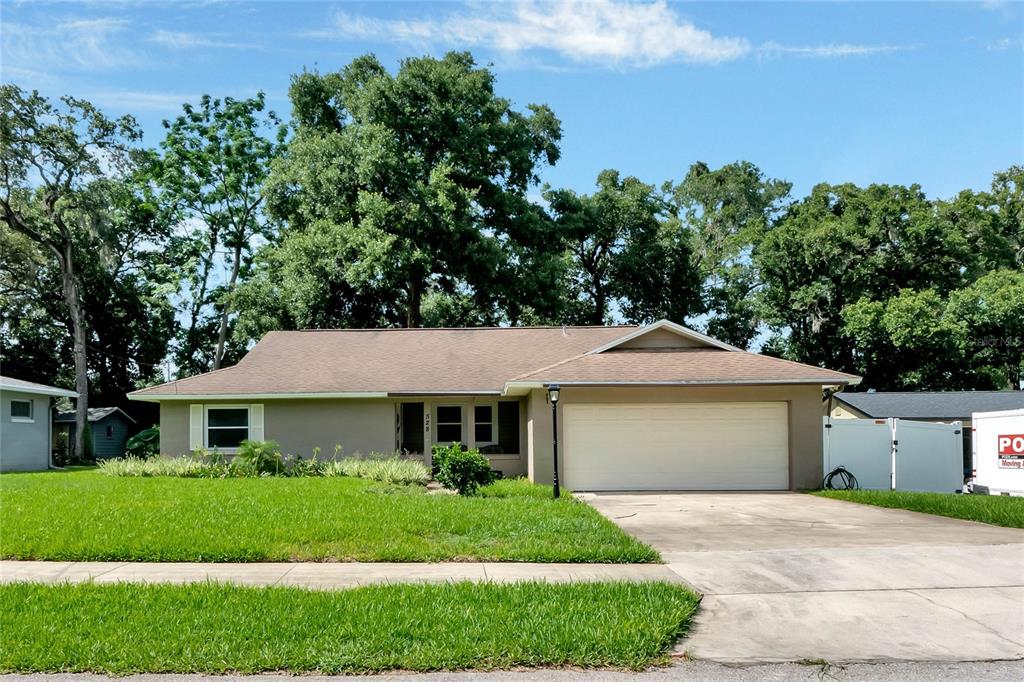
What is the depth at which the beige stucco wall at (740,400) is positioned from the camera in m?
19.0

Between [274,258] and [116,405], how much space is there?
15.0 metres

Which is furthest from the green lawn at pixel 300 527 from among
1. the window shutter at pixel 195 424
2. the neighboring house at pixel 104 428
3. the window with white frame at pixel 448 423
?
the neighboring house at pixel 104 428

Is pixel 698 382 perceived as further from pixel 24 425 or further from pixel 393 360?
pixel 24 425

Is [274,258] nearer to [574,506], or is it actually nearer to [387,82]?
[387,82]

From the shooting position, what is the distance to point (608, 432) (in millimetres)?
19172

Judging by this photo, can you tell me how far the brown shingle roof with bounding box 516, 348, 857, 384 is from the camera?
728 inches

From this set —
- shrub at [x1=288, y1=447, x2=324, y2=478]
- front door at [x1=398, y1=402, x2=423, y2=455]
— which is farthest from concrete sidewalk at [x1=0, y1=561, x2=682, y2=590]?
front door at [x1=398, y1=402, x2=423, y2=455]

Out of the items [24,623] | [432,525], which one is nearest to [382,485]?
[432,525]

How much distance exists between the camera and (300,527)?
1095 cm

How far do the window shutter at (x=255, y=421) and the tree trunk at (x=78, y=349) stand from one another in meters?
15.7

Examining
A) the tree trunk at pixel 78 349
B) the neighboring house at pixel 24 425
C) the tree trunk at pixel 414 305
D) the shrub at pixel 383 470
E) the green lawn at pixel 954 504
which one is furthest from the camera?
the tree trunk at pixel 414 305

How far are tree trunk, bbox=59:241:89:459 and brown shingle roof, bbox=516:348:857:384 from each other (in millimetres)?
23762

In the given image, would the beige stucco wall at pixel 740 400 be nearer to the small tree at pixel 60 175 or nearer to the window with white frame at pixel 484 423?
the window with white frame at pixel 484 423

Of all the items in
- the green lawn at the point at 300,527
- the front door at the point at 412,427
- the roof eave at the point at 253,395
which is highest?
the roof eave at the point at 253,395
